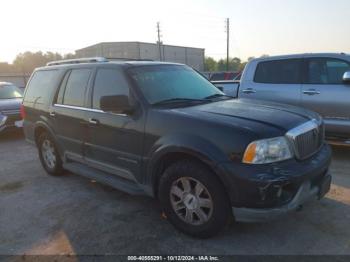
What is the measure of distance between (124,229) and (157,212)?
20.8 inches

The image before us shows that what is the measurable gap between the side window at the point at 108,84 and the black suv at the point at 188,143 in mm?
13

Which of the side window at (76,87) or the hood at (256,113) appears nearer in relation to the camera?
the hood at (256,113)

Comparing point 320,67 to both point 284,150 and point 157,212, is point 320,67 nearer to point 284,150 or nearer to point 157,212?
point 284,150

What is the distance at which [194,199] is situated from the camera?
11.4ft

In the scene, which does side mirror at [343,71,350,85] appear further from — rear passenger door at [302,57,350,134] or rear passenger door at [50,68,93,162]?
rear passenger door at [50,68,93,162]

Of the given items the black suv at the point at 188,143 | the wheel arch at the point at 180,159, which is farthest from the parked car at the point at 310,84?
the wheel arch at the point at 180,159

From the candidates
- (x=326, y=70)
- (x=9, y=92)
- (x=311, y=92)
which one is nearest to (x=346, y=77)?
(x=326, y=70)

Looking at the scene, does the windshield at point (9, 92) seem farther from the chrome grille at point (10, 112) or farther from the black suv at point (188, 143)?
the black suv at point (188, 143)

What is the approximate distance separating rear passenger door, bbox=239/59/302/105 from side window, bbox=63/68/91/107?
351cm

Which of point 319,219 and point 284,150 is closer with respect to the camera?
point 284,150

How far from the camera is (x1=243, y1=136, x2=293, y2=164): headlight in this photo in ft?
10.0

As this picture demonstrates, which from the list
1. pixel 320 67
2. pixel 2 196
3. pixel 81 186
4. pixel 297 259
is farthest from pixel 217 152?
pixel 320 67

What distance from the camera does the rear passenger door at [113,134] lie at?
3931mm

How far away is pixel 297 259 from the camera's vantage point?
308cm
